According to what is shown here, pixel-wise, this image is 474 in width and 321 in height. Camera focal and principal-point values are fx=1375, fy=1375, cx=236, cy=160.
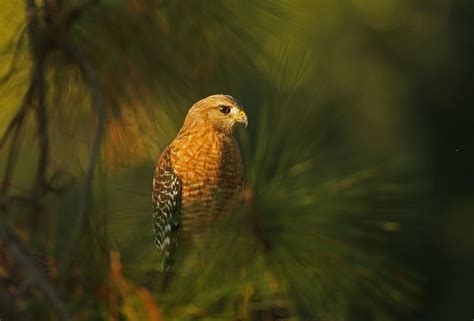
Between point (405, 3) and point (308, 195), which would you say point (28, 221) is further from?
point (405, 3)

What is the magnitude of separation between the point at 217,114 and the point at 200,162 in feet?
0.50

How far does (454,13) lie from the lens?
9594mm

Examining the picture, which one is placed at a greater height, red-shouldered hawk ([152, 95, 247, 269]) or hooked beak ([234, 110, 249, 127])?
hooked beak ([234, 110, 249, 127])

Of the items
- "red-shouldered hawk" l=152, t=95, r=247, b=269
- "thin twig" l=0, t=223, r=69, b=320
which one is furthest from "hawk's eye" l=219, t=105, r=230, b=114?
"thin twig" l=0, t=223, r=69, b=320

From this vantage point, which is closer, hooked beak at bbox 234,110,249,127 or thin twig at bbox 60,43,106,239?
thin twig at bbox 60,43,106,239

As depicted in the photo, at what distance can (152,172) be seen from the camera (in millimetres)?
3264

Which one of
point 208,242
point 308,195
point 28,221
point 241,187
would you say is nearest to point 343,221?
point 308,195

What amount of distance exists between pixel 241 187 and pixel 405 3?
234 inches

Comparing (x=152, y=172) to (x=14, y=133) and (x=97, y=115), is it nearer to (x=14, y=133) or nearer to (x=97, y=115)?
(x=14, y=133)

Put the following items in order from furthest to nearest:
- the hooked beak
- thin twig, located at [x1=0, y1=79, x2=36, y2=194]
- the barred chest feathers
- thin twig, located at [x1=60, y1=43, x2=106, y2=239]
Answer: the hooked beak → the barred chest feathers → thin twig, located at [x1=0, y1=79, x2=36, y2=194] → thin twig, located at [x1=60, y1=43, x2=106, y2=239]

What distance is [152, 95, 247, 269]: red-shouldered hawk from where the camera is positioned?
11.8ft

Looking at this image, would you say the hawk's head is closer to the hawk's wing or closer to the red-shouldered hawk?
the red-shouldered hawk

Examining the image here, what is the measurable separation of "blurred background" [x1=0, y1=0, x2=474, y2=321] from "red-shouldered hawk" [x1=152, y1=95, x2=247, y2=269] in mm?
175

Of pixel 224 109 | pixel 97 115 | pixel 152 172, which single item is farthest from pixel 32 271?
pixel 224 109
